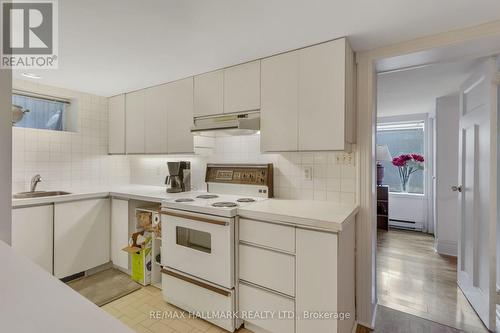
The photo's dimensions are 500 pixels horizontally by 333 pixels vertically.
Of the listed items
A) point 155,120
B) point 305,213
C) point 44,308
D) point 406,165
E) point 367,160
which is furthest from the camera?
point 406,165

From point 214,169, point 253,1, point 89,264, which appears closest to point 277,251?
point 214,169

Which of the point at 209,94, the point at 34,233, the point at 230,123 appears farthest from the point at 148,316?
the point at 209,94

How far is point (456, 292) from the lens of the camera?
7.55ft

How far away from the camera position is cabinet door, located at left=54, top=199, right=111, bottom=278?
7.67 ft

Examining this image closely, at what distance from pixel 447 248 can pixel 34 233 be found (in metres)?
4.79

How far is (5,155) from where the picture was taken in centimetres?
104

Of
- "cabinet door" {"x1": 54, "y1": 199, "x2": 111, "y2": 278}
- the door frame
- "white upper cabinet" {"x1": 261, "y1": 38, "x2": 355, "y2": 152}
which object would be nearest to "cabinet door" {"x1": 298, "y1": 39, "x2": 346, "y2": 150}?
"white upper cabinet" {"x1": 261, "y1": 38, "x2": 355, "y2": 152}

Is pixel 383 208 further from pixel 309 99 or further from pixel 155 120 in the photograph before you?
pixel 155 120

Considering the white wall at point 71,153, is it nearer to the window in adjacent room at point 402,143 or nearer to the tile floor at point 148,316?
the tile floor at point 148,316

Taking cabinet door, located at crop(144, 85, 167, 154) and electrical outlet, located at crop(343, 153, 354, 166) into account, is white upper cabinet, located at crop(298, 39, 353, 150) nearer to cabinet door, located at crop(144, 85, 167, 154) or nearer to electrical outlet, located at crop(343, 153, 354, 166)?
electrical outlet, located at crop(343, 153, 354, 166)

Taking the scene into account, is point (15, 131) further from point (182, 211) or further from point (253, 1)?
point (253, 1)

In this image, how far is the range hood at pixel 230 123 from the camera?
1967 mm

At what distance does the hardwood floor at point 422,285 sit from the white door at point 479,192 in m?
0.11

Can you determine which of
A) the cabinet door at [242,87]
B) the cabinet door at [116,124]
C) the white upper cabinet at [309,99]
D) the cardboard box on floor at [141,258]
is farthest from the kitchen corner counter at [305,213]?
the cabinet door at [116,124]
